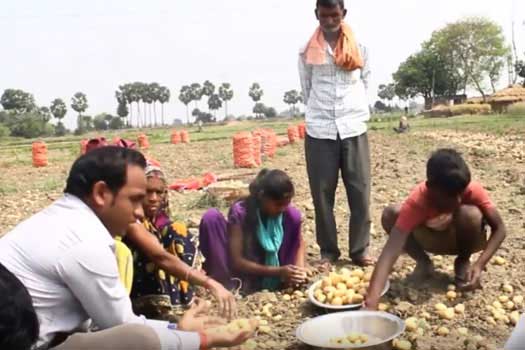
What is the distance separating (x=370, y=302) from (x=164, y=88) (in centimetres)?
8895

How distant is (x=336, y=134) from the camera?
13.5 ft

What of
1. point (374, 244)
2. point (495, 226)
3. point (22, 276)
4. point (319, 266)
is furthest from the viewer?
point (374, 244)

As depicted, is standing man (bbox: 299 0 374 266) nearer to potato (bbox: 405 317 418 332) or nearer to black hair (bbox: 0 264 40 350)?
potato (bbox: 405 317 418 332)

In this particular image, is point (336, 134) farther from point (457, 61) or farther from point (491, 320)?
point (457, 61)

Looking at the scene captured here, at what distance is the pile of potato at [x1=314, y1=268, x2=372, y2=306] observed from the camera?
315 cm

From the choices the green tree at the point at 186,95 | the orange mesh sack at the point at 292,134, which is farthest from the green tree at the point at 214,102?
the orange mesh sack at the point at 292,134

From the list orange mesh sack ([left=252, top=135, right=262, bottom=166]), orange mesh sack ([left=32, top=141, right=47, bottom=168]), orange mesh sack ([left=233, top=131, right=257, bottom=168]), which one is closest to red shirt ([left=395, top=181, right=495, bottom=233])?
orange mesh sack ([left=233, top=131, right=257, bottom=168])

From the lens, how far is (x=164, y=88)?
295ft

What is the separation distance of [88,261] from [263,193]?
1.57 metres

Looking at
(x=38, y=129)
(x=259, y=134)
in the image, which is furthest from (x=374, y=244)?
(x=38, y=129)

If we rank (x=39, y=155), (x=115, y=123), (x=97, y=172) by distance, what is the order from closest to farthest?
1. (x=97, y=172)
2. (x=39, y=155)
3. (x=115, y=123)

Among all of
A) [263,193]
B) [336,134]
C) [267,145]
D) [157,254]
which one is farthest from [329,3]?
[267,145]

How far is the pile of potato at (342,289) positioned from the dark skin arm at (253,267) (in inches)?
8.2

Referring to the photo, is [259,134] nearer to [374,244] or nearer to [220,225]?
[374,244]
